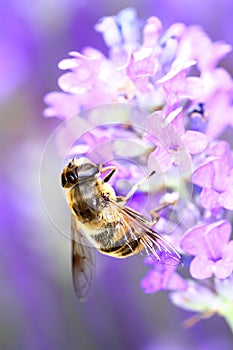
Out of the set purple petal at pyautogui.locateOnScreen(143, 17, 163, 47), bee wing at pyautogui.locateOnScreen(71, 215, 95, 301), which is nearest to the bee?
bee wing at pyautogui.locateOnScreen(71, 215, 95, 301)

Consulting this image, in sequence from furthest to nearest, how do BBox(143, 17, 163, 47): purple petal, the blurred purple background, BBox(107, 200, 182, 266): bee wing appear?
1. the blurred purple background
2. BBox(143, 17, 163, 47): purple petal
3. BBox(107, 200, 182, 266): bee wing

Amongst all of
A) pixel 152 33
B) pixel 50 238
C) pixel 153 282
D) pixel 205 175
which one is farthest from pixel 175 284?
pixel 50 238

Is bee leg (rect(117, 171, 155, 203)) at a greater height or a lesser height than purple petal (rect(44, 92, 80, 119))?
lesser

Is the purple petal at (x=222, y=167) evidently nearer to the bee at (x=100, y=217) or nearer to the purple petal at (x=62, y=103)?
the bee at (x=100, y=217)

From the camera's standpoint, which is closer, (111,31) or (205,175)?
(205,175)

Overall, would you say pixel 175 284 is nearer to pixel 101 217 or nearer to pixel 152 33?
pixel 101 217

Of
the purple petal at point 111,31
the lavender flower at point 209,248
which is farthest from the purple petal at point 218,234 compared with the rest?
the purple petal at point 111,31

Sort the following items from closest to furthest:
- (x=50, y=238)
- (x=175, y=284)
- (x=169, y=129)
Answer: (x=169, y=129), (x=175, y=284), (x=50, y=238)

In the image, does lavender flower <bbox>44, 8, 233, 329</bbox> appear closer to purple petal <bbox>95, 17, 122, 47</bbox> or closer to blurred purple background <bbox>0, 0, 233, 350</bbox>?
purple petal <bbox>95, 17, 122, 47</bbox>
